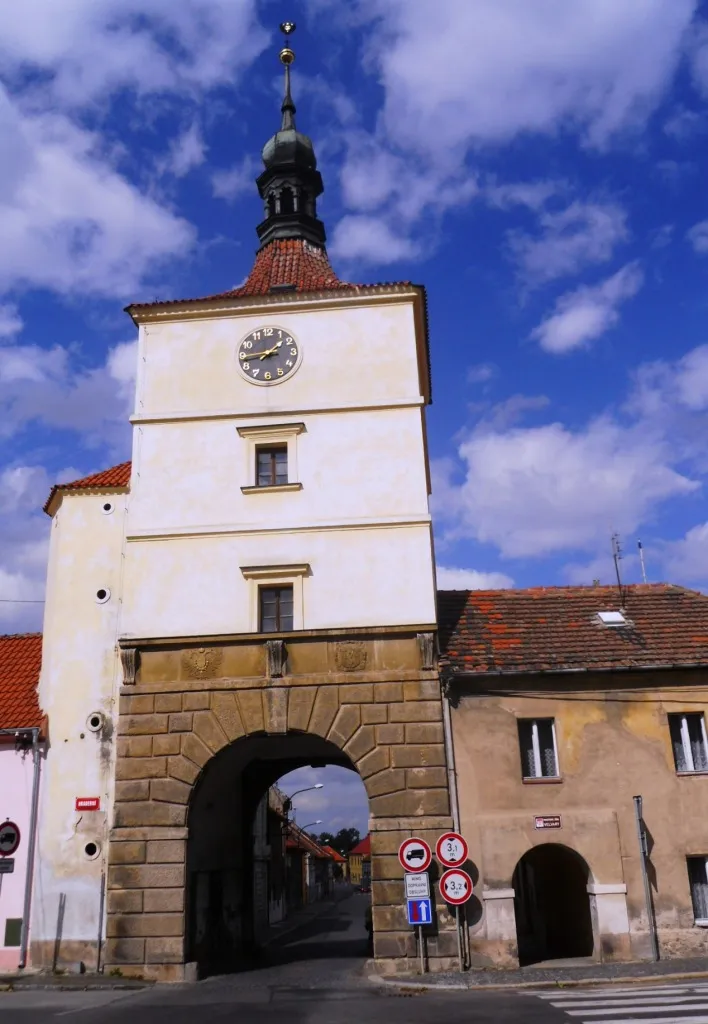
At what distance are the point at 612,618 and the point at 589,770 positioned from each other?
4.07 meters

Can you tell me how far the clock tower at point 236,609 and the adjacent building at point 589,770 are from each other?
38.3 inches

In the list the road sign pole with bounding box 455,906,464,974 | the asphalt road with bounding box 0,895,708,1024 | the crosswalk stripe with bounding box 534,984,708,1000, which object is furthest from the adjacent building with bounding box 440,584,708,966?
the crosswalk stripe with bounding box 534,984,708,1000

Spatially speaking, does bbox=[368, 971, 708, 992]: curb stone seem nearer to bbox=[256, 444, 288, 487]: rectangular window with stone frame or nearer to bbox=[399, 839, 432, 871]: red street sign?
bbox=[399, 839, 432, 871]: red street sign

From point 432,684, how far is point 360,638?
1.81 metres

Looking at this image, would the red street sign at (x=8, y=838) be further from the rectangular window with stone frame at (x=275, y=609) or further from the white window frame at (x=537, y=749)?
the white window frame at (x=537, y=749)

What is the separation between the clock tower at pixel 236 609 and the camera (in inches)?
739

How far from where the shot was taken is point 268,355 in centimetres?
2258

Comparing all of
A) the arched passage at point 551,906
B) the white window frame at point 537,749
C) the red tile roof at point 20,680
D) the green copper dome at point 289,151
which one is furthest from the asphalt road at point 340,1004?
the green copper dome at point 289,151

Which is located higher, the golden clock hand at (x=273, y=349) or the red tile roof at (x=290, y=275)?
the red tile roof at (x=290, y=275)

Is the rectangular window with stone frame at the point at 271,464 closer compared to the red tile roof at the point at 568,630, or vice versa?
the red tile roof at the point at 568,630

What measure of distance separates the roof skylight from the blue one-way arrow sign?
769 cm

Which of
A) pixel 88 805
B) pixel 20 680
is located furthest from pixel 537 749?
pixel 20 680

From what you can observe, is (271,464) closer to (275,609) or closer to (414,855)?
(275,609)

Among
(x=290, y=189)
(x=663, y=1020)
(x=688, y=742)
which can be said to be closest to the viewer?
(x=663, y=1020)
